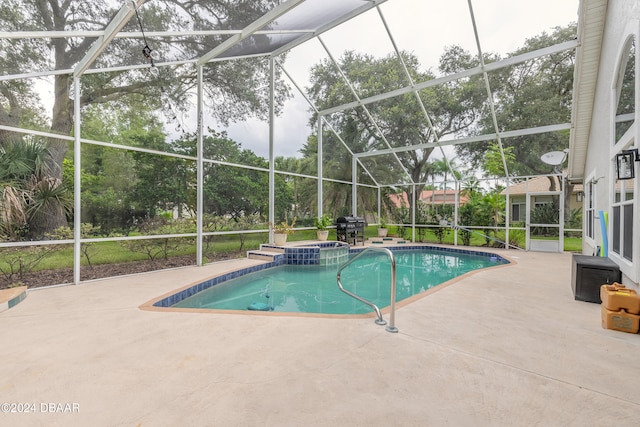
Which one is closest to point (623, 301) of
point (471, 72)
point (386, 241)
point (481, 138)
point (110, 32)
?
point (471, 72)

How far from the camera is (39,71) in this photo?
4.69m

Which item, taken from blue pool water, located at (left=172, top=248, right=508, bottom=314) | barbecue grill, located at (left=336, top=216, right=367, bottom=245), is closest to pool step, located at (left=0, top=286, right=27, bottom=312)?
blue pool water, located at (left=172, top=248, right=508, bottom=314)

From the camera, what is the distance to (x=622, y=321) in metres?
2.93

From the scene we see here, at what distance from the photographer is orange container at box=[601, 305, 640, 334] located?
2.89 metres

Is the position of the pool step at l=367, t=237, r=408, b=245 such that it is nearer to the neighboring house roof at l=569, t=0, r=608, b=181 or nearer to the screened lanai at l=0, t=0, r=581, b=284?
the screened lanai at l=0, t=0, r=581, b=284

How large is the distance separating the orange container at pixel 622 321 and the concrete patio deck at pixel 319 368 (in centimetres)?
14

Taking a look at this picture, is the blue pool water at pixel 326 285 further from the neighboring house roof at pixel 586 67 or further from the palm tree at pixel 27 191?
the neighboring house roof at pixel 586 67

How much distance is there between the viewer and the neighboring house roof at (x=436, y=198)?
1155 cm

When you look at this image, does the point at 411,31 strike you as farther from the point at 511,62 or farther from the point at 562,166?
the point at 562,166

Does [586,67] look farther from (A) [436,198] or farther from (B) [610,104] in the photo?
(A) [436,198]

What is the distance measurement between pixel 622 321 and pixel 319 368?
313 cm

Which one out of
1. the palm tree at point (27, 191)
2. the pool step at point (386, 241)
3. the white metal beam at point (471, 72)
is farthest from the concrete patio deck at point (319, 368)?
the pool step at point (386, 241)

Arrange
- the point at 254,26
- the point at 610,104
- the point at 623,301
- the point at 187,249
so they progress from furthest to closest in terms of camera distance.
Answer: the point at 187,249
the point at 254,26
the point at 610,104
the point at 623,301

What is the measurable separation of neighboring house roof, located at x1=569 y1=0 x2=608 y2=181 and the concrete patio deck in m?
4.77
